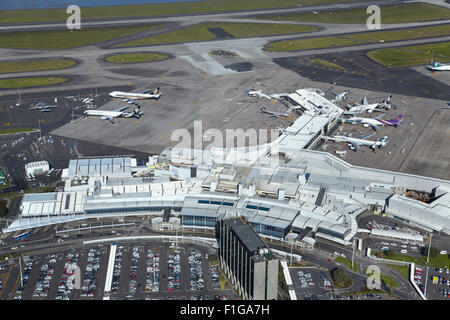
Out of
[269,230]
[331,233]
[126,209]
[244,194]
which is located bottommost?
[331,233]

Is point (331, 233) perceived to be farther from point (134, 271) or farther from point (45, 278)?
point (45, 278)

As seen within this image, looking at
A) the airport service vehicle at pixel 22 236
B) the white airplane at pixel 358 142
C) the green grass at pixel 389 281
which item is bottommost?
the green grass at pixel 389 281

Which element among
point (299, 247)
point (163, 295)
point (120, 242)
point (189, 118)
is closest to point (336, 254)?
point (299, 247)

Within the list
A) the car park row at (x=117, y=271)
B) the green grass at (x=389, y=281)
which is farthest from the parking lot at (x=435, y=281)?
the car park row at (x=117, y=271)

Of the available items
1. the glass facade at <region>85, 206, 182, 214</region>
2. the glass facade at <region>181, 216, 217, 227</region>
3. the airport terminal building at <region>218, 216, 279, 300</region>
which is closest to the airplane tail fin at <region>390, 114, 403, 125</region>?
the glass facade at <region>181, 216, 217, 227</region>

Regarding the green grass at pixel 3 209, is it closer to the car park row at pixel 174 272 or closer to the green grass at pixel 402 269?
the car park row at pixel 174 272

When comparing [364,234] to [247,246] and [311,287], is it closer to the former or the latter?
[311,287]

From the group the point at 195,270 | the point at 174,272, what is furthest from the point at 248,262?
the point at 174,272
